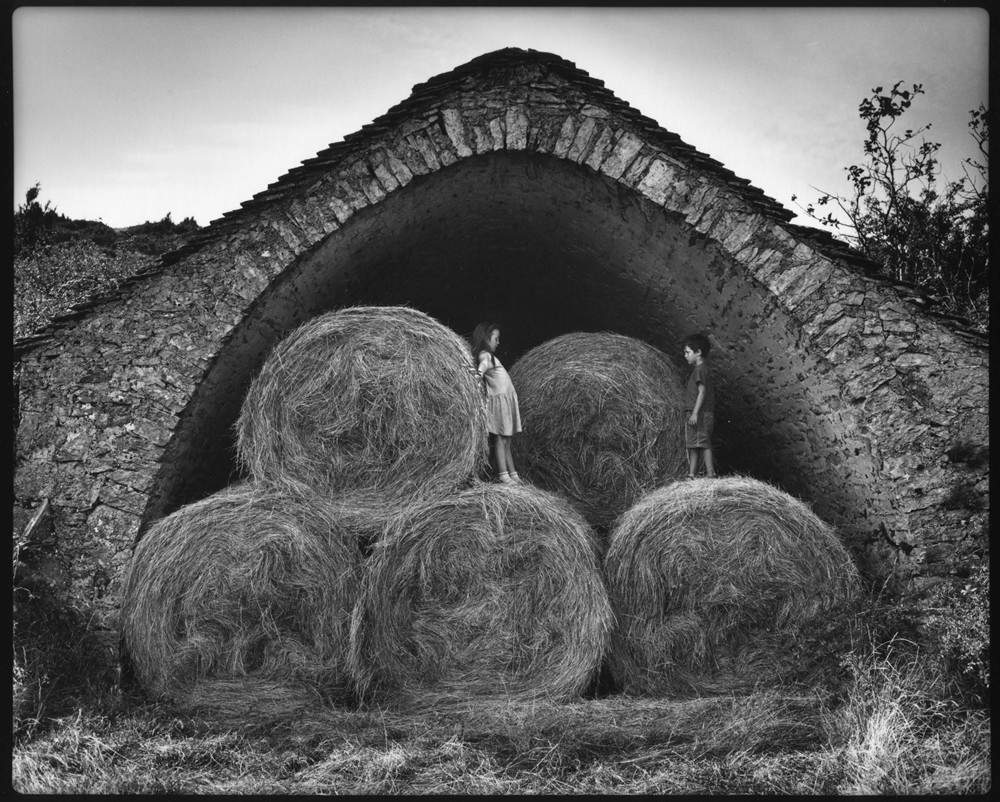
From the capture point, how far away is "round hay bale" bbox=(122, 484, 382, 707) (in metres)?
4.95

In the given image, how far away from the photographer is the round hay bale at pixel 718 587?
5035 mm

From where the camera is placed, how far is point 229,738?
442 cm

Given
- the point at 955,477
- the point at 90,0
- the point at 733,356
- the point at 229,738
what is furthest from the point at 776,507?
the point at 90,0

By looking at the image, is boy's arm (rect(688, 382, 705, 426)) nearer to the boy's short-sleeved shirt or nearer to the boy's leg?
the boy's short-sleeved shirt

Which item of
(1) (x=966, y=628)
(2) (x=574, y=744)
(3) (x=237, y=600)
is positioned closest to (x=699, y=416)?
(1) (x=966, y=628)

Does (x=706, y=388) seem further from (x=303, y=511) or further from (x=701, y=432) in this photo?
(x=303, y=511)

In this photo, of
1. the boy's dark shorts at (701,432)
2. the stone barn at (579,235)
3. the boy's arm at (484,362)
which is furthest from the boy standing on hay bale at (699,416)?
the boy's arm at (484,362)

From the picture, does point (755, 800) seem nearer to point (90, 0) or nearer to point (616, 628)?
point (616, 628)

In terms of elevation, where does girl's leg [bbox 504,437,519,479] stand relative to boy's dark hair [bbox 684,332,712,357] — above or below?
below

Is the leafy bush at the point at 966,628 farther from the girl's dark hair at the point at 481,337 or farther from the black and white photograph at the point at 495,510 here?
the girl's dark hair at the point at 481,337

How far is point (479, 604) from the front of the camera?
16.8ft

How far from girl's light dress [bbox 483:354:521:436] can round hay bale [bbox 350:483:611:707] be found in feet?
3.11

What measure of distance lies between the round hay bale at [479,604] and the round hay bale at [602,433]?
1149mm

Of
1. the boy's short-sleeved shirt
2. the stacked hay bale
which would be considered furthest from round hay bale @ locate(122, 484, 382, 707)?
the boy's short-sleeved shirt
